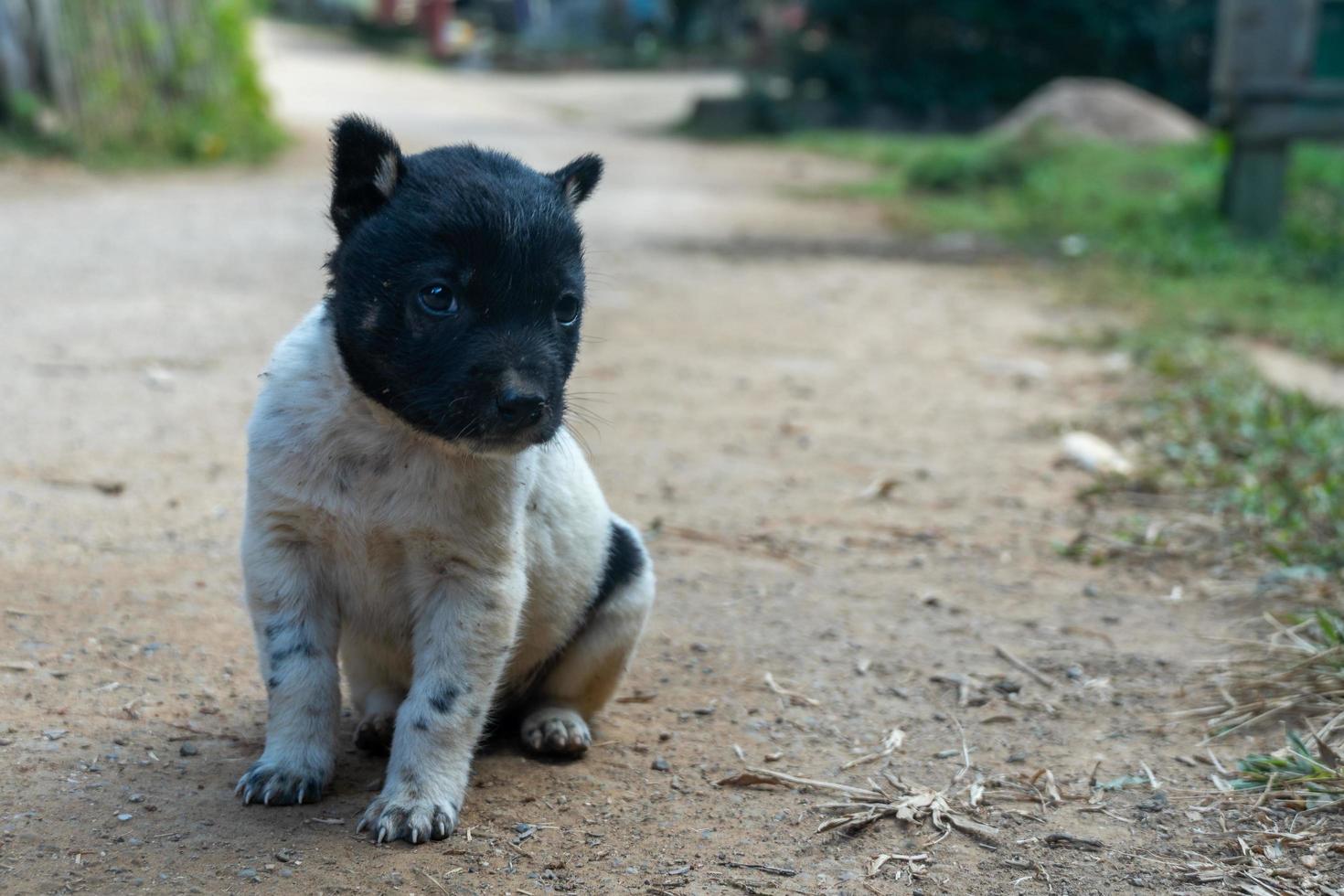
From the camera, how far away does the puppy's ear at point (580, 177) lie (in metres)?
3.44

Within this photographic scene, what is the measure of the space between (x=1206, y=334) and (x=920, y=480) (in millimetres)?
3679

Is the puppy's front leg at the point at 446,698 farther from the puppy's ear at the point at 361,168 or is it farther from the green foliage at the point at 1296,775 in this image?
the green foliage at the point at 1296,775

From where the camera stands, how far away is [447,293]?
3043mm

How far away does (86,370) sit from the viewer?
7.01m

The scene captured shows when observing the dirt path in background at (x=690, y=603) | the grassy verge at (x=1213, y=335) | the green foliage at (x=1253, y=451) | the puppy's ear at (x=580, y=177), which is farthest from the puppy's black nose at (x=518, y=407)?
the green foliage at (x=1253, y=451)

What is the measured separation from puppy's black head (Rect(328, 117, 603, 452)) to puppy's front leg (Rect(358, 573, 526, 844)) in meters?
0.41

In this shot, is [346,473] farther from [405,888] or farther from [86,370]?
[86,370]

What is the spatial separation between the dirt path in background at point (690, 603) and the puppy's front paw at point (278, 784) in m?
0.04

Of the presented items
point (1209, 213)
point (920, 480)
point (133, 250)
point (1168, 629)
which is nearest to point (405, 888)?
point (1168, 629)

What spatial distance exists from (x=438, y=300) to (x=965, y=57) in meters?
21.5

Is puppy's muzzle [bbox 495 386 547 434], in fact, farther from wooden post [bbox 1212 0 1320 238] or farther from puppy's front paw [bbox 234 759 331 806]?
wooden post [bbox 1212 0 1320 238]

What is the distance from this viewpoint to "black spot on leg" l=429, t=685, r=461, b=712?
3184 millimetres

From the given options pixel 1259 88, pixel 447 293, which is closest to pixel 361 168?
pixel 447 293

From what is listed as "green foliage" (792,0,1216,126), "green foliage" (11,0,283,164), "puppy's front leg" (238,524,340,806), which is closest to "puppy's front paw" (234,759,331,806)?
"puppy's front leg" (238,524,340,806)
